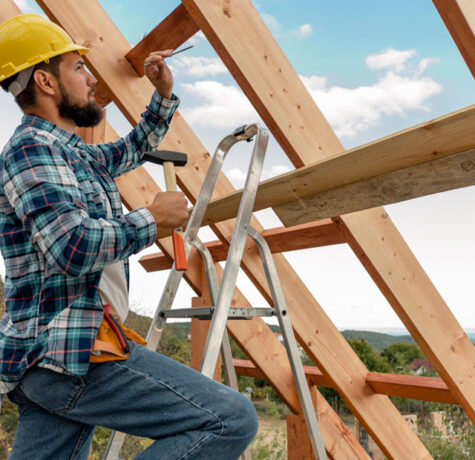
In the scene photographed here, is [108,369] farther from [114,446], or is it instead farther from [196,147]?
[196,147]

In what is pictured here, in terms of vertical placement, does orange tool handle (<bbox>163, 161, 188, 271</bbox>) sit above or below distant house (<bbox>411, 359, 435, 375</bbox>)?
above

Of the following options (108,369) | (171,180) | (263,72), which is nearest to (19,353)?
(108,369)

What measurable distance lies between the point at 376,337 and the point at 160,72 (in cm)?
540

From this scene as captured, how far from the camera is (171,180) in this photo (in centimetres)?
146

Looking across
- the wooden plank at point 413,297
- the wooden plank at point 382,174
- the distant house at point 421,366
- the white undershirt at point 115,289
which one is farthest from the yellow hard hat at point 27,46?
the distant house at point 421,366

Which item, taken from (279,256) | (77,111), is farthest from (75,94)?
(279,256)

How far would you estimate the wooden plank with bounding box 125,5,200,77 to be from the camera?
2.19 meters

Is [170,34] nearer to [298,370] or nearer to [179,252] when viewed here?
[179,252]

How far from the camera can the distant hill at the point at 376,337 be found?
634 centimetres

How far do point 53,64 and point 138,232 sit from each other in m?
0.53

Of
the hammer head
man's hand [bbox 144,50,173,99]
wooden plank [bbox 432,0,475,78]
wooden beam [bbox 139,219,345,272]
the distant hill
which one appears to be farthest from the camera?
the distant hill

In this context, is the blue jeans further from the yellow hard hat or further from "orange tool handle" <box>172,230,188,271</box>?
the yellow hard hat

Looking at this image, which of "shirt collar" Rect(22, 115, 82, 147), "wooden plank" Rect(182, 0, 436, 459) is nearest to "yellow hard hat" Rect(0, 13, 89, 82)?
"shirt collar" Rect(22, 115, 82, 147)

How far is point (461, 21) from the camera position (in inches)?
51.6
